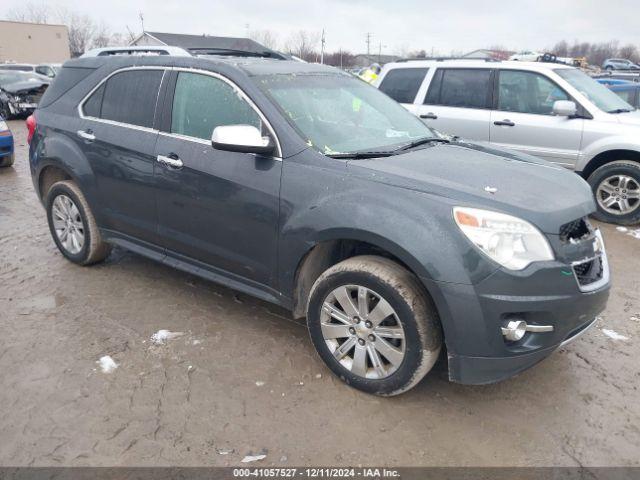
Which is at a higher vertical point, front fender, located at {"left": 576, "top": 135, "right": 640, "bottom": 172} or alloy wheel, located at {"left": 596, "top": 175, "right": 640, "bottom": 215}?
front fender, located at {"left": 576, "top": 135, "right": 640, "bottom": 172}

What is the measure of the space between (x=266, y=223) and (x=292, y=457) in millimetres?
1334

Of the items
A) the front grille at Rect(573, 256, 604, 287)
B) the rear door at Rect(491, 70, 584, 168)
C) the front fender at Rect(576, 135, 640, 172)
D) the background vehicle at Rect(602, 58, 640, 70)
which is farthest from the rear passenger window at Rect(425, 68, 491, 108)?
the background vehicle at Rect(602, 58, 640, 70)

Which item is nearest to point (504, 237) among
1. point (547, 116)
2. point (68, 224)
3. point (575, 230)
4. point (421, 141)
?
point (575, 230)

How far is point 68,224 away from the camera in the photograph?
15.2ft

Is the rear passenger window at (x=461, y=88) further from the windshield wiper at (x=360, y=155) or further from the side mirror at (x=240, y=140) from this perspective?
the side mirror at (x=240, y=140)

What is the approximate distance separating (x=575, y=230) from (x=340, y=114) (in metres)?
1.67

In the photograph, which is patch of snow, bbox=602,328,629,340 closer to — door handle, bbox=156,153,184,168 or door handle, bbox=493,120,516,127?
door handle, bbox=156,153,184,168

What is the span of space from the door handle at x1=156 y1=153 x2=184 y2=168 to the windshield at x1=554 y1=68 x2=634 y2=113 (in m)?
5.14

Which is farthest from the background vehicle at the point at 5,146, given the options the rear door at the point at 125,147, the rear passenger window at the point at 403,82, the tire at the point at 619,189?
the tire at the point at 619,189

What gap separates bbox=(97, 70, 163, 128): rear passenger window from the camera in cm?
381

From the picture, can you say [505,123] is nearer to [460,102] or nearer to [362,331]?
[460,102]

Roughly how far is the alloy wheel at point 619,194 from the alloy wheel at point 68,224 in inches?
229

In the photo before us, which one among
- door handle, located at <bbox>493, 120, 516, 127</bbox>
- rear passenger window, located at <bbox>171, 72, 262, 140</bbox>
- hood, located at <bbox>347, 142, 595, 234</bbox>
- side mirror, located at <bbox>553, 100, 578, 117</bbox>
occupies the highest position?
rear passenger window, located at <bbox>171, 72, 262, 140</bbox>

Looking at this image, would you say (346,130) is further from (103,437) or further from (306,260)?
(103,437)
